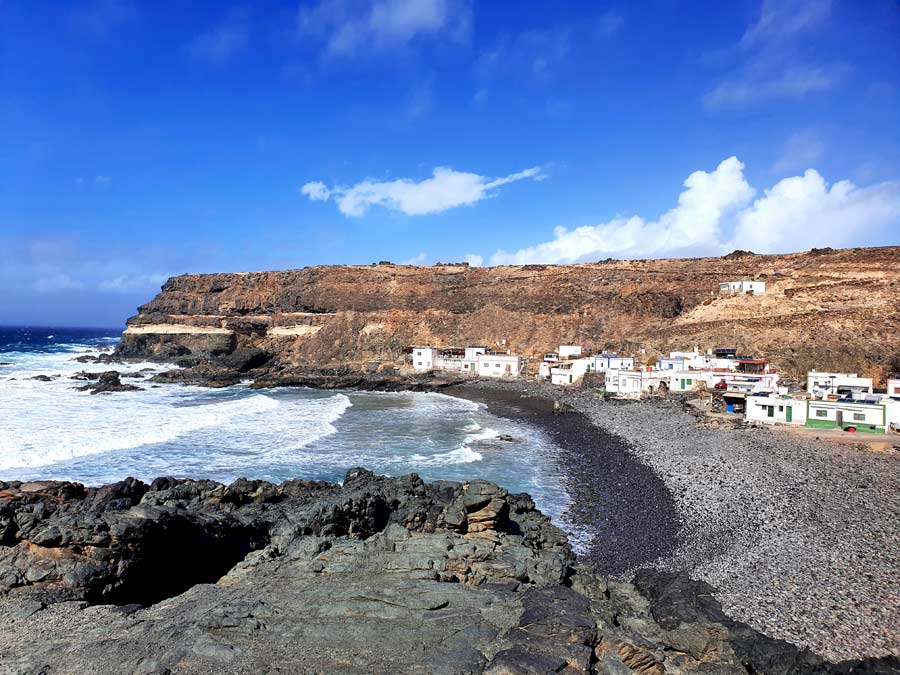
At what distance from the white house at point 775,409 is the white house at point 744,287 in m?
33.5

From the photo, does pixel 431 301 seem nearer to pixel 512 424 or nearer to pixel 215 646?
pixel 512 424

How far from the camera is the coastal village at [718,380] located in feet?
92.1

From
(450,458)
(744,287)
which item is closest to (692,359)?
(744,287)

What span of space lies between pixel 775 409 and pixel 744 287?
35353 millimetres

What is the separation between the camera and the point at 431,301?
78812 millimetres

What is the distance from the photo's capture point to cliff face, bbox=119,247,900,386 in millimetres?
49188

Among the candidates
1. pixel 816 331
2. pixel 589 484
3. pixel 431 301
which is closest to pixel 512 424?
pixel 589 484

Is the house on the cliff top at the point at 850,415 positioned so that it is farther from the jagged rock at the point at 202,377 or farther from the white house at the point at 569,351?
the jagged rock at the point at 202,377

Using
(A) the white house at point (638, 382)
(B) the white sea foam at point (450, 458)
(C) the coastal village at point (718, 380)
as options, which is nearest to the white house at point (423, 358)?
(C) the coastal village at point (718, 380)

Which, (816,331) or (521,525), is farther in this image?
(816,331)

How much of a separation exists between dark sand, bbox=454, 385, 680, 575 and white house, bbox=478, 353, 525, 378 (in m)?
25.6

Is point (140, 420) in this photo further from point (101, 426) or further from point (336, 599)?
point (336, 599)

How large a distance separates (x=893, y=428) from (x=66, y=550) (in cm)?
3363

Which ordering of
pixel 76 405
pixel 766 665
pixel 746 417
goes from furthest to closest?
pixel 76 405 < pixel 746 417 < pixel 766 665
